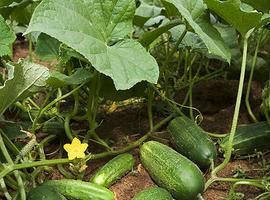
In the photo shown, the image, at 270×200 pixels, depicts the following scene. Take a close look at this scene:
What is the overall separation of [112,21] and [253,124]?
0.87 m

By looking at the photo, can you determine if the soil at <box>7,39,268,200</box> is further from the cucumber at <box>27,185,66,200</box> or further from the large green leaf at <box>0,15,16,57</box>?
the large green leaf at <box>0,15,16,57</box>

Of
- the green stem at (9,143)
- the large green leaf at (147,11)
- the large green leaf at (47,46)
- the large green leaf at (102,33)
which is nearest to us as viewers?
the large green leaf at (102,33)

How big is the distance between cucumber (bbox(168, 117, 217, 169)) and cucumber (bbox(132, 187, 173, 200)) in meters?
0.26

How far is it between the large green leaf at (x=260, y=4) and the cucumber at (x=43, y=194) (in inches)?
38.6

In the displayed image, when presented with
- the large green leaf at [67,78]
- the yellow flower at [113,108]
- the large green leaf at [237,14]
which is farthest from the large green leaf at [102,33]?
the yellow flower at [113,108]

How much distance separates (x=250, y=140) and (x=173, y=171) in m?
0.45

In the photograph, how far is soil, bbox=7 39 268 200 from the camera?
1.93 m

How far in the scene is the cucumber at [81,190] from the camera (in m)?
1.75

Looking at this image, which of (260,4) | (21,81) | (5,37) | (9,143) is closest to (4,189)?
(9,143)

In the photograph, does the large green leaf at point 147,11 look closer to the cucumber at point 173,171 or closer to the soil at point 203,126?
the soil at point 203,126

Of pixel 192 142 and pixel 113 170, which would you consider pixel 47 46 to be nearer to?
pixel 113 170

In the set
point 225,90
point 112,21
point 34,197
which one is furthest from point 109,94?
point 225,90

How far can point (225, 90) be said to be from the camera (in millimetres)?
2623

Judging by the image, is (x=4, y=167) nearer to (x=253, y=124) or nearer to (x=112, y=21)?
(x=112, y=21)
